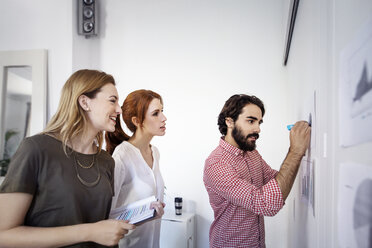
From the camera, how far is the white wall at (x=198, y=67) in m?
3.28

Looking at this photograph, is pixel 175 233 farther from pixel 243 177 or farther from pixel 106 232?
pixel 106 232

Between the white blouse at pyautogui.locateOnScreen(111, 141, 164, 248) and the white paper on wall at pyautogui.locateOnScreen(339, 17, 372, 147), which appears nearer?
the white paper on wall at pyautogui.locateOnScreen(339, 17, 372, 147)

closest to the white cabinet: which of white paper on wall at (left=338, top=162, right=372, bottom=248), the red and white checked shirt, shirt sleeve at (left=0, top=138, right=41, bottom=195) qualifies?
the red and white checked shirt

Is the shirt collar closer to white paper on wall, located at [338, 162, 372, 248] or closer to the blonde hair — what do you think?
the blonde hair

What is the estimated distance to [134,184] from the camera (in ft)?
6.01

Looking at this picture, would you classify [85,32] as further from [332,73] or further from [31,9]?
[332,73]

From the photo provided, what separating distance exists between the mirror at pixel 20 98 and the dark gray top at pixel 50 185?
247 cm

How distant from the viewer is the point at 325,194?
95 centimetres

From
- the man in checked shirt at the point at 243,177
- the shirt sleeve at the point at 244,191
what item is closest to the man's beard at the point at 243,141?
the man in checked shirt at the point at 243,177

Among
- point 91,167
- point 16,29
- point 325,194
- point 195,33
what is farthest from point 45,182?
point 16,29

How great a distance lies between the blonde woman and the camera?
1.11 meters

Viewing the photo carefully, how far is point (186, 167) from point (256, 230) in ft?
6.09

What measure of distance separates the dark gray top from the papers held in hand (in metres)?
0.16

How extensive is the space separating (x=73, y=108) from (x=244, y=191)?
2.74 ft
